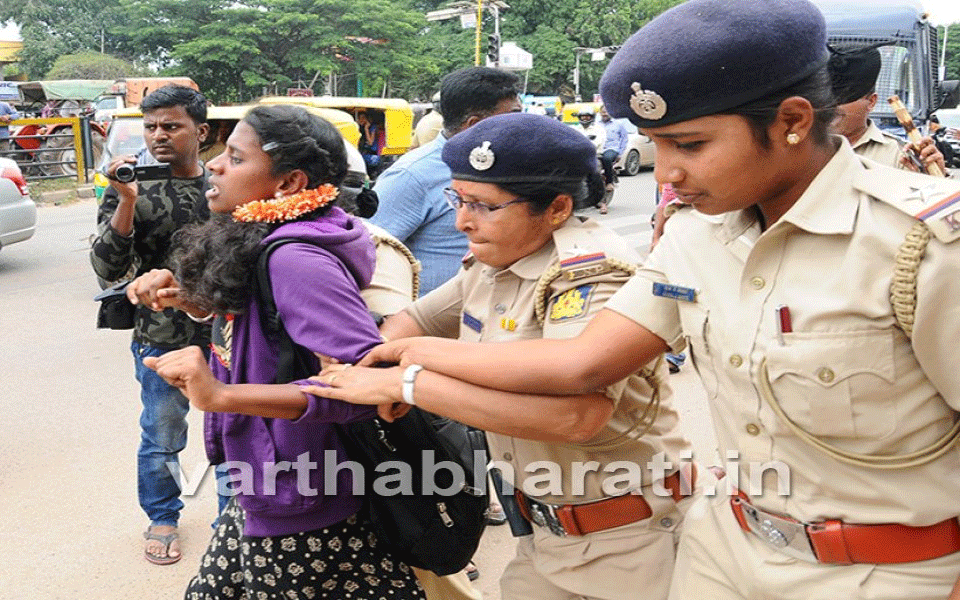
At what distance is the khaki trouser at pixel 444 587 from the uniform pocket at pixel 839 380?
1413mm

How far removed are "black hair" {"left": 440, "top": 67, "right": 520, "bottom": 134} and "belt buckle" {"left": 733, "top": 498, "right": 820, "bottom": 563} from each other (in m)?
2.13

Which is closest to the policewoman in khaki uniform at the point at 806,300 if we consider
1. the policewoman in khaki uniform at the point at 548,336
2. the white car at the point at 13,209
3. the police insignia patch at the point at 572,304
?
the police insignia patch at the point at 572,304

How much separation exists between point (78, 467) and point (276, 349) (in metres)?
2.88

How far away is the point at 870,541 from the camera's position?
1.40m

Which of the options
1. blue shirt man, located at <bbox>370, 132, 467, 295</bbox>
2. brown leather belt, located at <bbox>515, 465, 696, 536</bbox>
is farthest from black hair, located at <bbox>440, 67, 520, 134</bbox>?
brown leather belt, located at <bbox>515, 465, 696, 536</bbox>

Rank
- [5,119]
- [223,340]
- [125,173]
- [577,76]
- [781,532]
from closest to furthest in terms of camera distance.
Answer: [781,532], [223,340], [125,173], [5,119], [577,76]

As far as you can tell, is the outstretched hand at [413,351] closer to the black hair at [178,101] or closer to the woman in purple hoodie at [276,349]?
the woman in purple hoodie at [276,349]

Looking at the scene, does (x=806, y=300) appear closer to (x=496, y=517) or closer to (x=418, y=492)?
(x=418, y=492)

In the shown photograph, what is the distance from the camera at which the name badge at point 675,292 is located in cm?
154

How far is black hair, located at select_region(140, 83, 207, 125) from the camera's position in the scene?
332cm

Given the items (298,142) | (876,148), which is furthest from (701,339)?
(876,148)

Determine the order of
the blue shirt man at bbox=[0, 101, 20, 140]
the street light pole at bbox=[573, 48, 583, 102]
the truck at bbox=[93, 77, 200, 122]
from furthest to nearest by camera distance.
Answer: the street light pole at bbox=[573, 48, 583, 102] → the truck at bbox=[93, 77, 200, 122] → the blue shirt man at bbox=[0, 101, 20, 140]

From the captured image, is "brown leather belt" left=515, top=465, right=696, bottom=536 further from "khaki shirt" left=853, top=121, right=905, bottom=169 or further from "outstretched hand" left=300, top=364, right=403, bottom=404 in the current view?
"khaki shirt" left=853, top=121, right=905, bottom=169

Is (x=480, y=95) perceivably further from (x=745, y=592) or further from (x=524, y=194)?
(x=745, y=592)
